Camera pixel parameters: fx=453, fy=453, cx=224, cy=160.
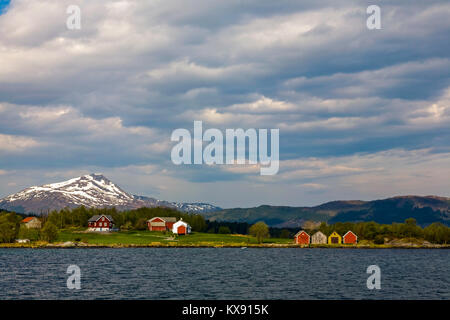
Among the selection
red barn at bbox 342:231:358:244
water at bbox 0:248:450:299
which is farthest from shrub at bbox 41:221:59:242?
red barn at bbox 342:231:358:244

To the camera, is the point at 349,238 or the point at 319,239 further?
the point at 349,238

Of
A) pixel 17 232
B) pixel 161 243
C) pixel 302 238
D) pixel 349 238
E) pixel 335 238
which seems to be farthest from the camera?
pixel 335 238

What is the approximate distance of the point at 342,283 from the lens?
6875 cm

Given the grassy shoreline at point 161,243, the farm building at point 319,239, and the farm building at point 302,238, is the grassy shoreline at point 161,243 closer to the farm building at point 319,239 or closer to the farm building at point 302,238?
the farm building at point 302,238

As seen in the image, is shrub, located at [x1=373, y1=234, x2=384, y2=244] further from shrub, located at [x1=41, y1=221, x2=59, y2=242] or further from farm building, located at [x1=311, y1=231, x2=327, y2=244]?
shrub, located at [x1=41, y1=221, x2=59, y2=242]

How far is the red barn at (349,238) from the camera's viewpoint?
636 ft

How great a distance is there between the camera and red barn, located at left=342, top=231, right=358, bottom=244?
636 feet

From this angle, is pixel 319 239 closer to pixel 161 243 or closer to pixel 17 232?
pixel 161 243

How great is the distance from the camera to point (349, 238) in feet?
637

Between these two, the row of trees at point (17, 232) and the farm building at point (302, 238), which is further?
the farm building at point (302, 238)

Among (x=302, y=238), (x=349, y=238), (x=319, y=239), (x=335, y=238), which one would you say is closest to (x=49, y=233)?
(x=302, y=238)

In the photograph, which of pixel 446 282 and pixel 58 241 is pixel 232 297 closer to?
pixel 446 282

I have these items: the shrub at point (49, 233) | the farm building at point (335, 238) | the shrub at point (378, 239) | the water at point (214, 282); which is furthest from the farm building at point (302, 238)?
the water at point (214, 282)
